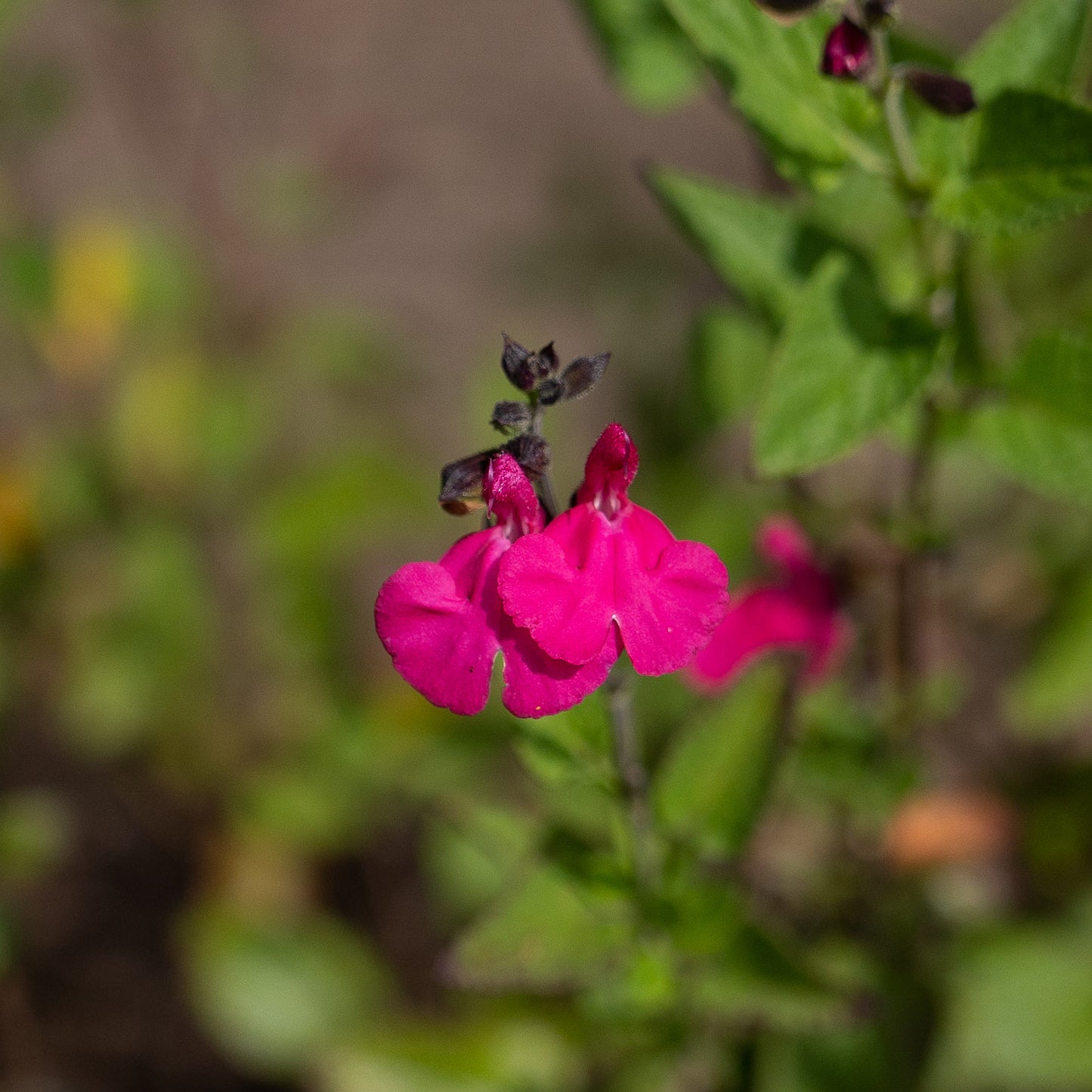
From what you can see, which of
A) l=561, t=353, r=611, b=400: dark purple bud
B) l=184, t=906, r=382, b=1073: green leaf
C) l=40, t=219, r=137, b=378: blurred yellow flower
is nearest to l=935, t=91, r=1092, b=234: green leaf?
l=561, t=353, r=611, b=400: dark purple bud

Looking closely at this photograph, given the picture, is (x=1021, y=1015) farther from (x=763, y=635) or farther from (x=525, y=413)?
(x=525, y=413)

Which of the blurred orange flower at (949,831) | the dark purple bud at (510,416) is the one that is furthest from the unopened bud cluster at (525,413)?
the blurred orange flower at (949,831)

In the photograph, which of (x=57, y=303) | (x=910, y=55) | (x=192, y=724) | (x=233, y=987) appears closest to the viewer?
(x=910, y=55)

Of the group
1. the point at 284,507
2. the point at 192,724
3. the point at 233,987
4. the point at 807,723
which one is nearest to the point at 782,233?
the point at 807,723

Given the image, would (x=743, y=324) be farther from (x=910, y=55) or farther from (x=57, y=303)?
(x=57, y=303)

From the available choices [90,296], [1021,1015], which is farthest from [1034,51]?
[90,296]

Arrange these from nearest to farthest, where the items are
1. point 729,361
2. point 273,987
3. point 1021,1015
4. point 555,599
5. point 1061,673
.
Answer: point 555,599, point 729,361, point 1021,1015, point 1061,673, point 273,987
